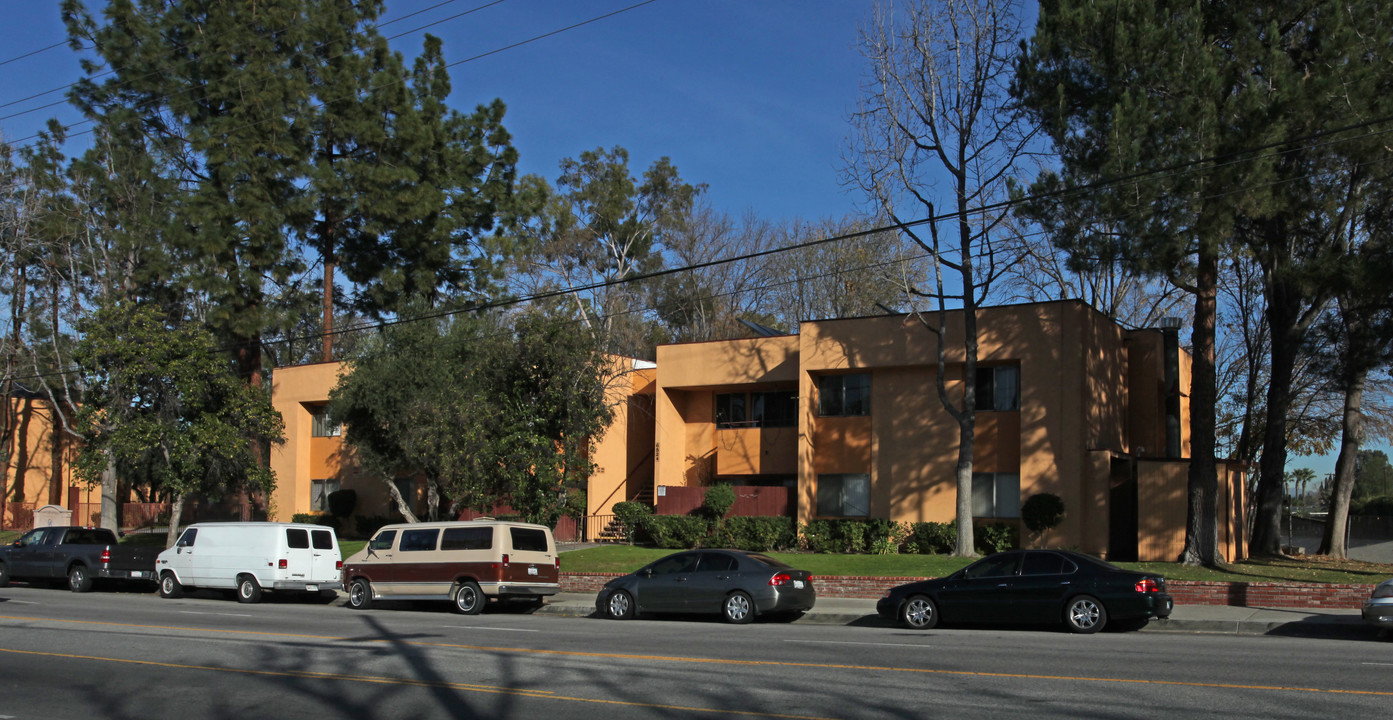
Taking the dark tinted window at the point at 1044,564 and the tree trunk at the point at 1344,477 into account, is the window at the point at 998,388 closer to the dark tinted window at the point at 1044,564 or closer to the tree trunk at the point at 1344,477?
the tree trunk at the point at 1344,477

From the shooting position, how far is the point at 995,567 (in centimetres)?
1719

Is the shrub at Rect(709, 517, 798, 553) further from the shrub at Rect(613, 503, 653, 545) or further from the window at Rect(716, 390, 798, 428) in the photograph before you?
the window at Rect(716, 390, 798, 428)

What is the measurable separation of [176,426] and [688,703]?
27490mm

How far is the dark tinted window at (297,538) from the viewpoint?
24031mm

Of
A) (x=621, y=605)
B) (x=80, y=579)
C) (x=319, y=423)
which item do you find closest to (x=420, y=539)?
(x=621, y=605)

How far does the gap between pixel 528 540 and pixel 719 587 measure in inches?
195

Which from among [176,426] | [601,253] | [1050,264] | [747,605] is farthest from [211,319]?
[1050,264]

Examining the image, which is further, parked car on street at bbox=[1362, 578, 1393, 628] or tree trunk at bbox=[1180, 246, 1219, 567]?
tree trunk at bbox=[1180, 246, 1219, 567]

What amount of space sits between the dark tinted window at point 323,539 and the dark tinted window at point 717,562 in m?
10.1

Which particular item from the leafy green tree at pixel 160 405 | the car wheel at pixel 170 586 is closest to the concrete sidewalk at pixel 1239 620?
the car wheel at pixel 170 586

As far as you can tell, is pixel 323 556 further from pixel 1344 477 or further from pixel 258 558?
pixel 1344 477

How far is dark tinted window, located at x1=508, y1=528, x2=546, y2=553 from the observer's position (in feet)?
71.5

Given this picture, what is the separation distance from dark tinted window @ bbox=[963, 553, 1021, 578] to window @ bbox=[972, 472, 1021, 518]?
40.9 ft

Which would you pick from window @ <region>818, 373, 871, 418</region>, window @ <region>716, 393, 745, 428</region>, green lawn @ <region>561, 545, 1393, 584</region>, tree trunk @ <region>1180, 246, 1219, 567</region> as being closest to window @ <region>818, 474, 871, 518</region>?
window @ <region>818, 373, 871, 418</region>
